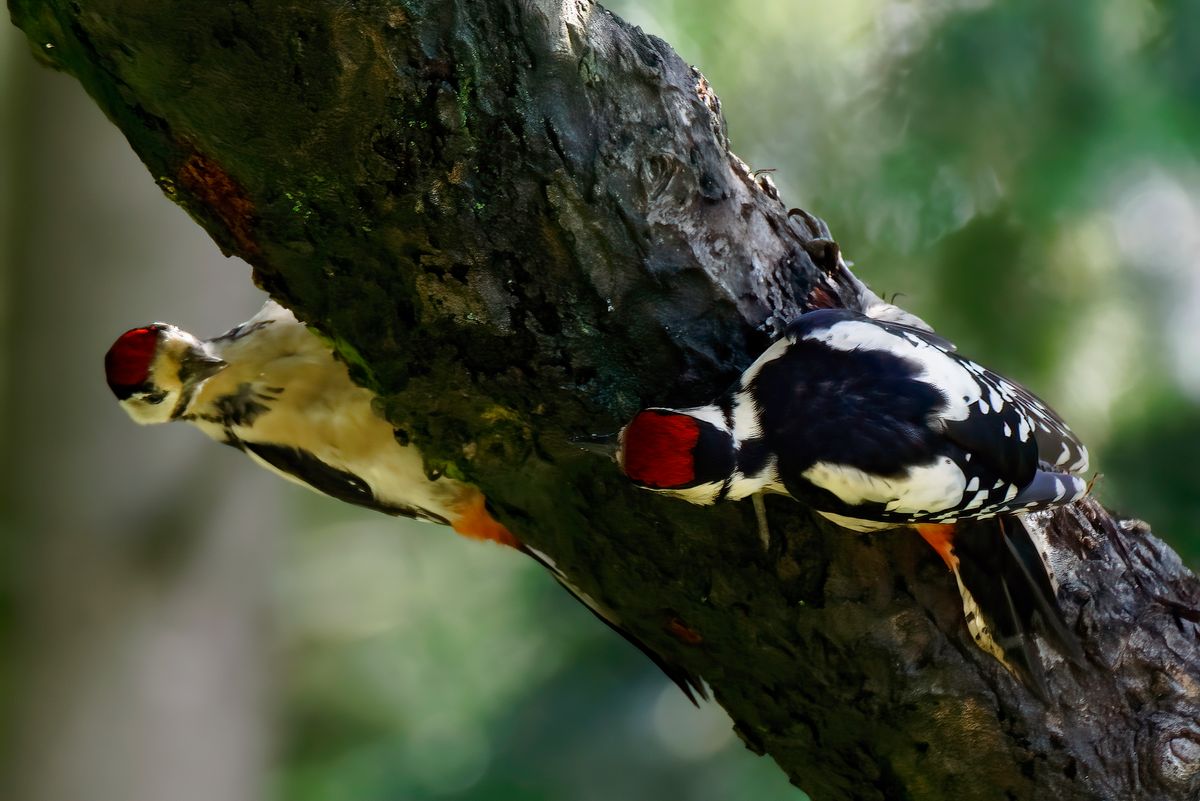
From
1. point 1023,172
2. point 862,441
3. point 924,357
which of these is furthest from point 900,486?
point 1023,172

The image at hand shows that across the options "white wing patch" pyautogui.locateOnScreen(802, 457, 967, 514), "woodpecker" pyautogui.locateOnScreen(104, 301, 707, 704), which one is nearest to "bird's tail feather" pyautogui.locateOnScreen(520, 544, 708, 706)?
"woodpecker" pyautogui.locateOnScreen(104, 301, 707, 704)

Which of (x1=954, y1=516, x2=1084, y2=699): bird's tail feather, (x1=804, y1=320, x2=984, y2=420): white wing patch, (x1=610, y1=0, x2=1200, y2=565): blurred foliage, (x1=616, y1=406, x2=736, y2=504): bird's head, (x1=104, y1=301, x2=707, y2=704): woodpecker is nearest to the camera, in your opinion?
(x1=616, y1=406, x2=736, y2=504): bird's head

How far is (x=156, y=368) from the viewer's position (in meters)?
1.46

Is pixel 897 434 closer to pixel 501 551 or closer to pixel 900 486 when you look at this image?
pixel 900 486

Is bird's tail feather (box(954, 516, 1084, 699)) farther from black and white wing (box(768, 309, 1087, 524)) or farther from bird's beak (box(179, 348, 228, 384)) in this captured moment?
bird's beak (box(179, 348, 228, 384))

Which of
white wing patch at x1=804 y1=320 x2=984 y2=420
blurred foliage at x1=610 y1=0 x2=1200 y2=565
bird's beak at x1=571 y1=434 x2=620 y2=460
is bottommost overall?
bird's beak at x1=571 y1=434 x2=620 y2=460

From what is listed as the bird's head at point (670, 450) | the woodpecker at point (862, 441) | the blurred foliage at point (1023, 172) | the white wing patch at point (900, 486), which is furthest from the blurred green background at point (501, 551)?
the bird's head at point (670, 450)

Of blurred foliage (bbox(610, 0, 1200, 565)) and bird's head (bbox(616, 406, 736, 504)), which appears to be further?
blurred foliage (bbox(610, 0, 1200, 565))

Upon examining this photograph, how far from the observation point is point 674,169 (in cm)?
117

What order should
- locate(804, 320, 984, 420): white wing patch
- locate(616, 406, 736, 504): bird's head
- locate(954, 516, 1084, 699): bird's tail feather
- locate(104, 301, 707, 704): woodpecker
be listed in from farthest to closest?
locate(104, 301, 707, 704): woodpecker → locate(954, 516, 1084, 699): bird's tail feather → locate(804, 320, 984, 420): white wing patch → locate(616, 406, 736, 504): bird's head

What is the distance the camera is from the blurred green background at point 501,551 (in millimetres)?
2160

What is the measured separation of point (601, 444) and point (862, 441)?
0.31 meters

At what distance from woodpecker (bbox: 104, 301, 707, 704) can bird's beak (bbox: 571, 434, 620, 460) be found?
0.35 metres

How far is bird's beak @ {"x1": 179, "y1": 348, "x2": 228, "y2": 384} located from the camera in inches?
58.8
